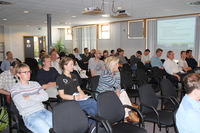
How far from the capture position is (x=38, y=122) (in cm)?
234

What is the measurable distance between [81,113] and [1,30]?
1460cm

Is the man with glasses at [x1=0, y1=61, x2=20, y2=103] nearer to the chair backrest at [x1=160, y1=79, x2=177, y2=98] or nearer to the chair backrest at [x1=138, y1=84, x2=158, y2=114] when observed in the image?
the chair backrest at [x1=138, y1=84, x2=158, y2=114]

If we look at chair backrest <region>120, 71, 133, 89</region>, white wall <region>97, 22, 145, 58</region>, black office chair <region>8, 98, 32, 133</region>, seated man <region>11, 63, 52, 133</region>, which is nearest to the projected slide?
white wall <region>97, 22, 145, 58</region>

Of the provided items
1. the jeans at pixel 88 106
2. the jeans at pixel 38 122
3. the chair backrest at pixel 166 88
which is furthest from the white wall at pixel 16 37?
the chair backrest at pixel 166 88

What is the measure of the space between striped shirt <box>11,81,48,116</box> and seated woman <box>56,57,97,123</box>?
38 centimetres

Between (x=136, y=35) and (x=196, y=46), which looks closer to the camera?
(x=196, y=46)

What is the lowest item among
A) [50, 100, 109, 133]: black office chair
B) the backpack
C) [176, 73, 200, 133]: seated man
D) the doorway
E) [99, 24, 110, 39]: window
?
the backpack

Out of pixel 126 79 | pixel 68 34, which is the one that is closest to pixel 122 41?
pixel 68 34

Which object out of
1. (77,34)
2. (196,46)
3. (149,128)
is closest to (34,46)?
(77,34)

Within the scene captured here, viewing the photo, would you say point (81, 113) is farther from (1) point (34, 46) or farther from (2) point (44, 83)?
(1) point (34, 46)

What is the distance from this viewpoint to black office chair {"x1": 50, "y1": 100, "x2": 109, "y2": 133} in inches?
80.6

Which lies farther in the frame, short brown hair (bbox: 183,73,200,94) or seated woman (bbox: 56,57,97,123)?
seated woman (bbox: 56,57,97,123)

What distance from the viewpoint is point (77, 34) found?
49.7 feet

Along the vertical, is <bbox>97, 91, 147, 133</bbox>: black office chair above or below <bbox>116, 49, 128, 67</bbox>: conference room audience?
below
